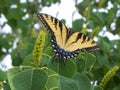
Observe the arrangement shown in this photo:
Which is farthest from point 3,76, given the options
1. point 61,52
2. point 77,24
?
point 77,24

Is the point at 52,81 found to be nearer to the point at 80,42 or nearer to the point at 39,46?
the point at 39,46

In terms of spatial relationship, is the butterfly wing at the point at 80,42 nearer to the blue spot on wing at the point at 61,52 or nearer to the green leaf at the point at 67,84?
the blue spot on wing at the point at 61,52

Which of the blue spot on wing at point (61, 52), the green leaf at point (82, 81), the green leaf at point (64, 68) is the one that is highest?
the blue spot on wing at point (61, 52)

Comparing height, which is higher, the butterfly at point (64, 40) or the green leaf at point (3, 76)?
the butterfly at point (64, 40)

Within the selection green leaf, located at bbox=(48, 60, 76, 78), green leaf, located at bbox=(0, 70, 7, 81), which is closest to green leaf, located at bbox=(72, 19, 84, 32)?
green leaf, located at bbox=(48, 60, 76, 78)

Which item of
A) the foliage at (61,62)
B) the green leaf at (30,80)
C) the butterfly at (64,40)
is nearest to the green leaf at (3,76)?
the foliage at (61,62)

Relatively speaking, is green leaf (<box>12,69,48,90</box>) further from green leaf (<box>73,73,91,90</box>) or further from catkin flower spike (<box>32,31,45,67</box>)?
green leaf (<box>73,73,91,90</box>)

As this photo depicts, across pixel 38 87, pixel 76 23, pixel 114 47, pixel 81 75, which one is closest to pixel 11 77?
pixel 38 87
